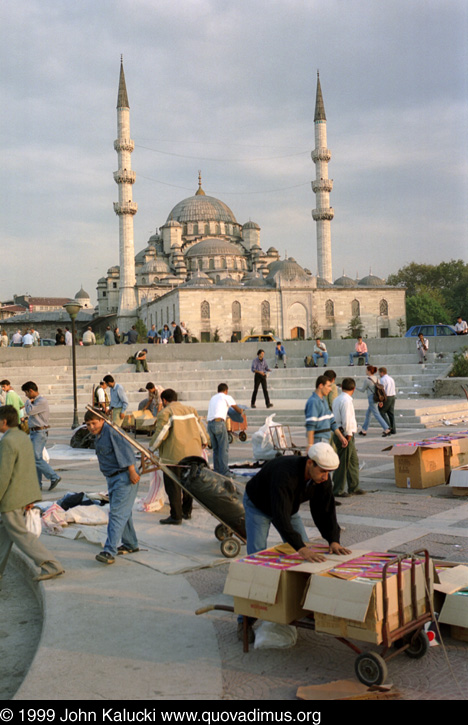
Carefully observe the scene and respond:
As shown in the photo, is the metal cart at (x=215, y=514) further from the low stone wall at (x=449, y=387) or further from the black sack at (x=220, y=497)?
the low stone wall at (x=449, y=387)

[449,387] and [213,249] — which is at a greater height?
→ [213,249]

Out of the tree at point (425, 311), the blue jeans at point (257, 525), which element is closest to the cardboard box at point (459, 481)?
the blue jeans at point (257, 525)

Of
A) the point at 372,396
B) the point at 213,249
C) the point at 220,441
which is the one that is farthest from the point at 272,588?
the point at 213,249

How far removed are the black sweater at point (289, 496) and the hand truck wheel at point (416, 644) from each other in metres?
0.68

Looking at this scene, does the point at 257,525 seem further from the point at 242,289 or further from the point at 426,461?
the point at 242,289

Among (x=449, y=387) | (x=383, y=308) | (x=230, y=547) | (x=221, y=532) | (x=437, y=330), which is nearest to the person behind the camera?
(x=230, y=547)

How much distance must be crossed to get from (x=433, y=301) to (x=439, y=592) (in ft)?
225

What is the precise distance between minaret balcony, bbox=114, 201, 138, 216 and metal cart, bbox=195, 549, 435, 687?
55.7m

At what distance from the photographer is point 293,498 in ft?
13.7

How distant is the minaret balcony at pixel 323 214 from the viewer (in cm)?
6016

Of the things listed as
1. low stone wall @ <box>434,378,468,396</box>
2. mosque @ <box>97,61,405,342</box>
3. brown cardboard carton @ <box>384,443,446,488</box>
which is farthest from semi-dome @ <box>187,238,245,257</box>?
brown cardboard carton @ <box>384,443,446,488</box>

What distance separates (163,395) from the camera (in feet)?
24.5

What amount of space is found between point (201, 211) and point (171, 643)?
83.7 metres

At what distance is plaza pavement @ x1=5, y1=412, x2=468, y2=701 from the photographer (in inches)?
140
